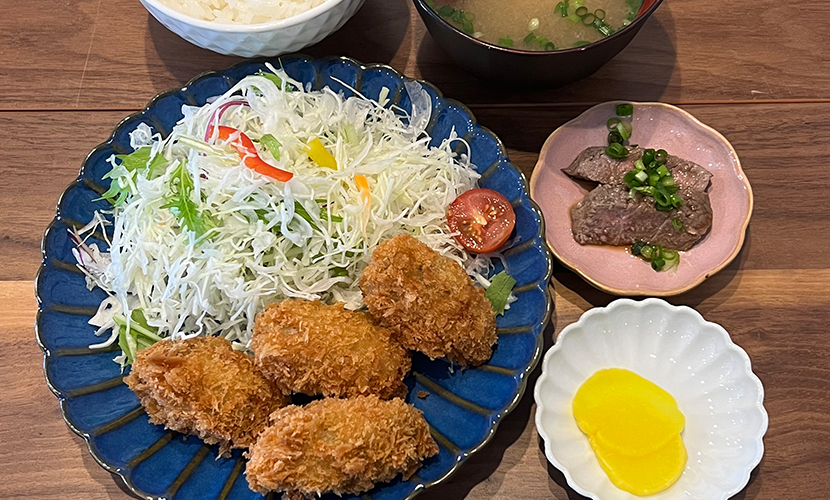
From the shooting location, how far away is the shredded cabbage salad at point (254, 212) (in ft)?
6.66

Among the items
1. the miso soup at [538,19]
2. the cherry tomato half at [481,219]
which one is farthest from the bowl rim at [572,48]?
the cherry tomato half at [481,219]

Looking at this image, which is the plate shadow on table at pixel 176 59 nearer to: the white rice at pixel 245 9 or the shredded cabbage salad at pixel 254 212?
the white rice at pixel 245 9

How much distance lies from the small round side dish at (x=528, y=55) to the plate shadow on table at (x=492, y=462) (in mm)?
1091

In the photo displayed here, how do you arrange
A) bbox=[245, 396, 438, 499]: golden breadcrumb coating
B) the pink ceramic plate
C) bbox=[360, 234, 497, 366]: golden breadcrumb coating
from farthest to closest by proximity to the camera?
the pink ceramic plate < bbox=[360, 234, 497, 366]: golden breadcrumb coating < bbox=[245, 396, 438, 499]: golden breadcrumb coating

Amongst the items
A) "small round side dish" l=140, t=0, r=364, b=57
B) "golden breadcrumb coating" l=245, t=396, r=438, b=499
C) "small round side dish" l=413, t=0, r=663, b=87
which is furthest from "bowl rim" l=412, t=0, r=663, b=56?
"golden breadcrumb coating" l=245, t=396, r=438, b=499

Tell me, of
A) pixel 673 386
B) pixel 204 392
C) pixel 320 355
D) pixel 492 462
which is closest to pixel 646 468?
pixel 673 386

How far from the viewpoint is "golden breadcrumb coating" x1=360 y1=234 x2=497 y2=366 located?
1915mm

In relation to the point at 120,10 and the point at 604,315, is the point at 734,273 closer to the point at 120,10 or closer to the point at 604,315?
the point at 604,315

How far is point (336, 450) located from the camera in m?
1.72

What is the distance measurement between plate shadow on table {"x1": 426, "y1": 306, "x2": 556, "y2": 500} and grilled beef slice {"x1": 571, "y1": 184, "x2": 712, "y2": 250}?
594mm

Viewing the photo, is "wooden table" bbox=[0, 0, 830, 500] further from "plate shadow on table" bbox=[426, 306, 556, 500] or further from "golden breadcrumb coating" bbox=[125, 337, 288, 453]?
"golden breadcrumb coating" bbox=[125, 337, 288, 453]

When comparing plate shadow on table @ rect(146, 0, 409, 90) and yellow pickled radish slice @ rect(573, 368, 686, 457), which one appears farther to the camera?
plate shadow on table @ rect(146, 0, 409, 90)

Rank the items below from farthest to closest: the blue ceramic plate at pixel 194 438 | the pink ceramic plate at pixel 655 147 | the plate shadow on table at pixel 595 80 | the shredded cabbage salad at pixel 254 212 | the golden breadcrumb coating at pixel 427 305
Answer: the plate shadow on table at pixel 595 80
the pink ceramic plate at pixel 655 147
the shredded cabbage salad at pixel 254 212
the golden breadcrumb coating at pixel 427 305
the blue ceramic plate at pixel 194 438

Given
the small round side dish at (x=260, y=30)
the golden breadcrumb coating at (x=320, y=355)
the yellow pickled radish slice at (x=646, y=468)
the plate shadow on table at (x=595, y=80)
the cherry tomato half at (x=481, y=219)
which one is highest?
the small round side dish at (x=260, y=30)
